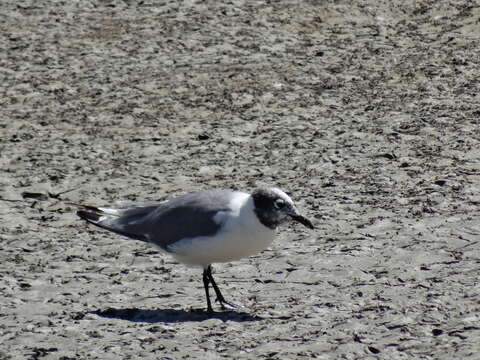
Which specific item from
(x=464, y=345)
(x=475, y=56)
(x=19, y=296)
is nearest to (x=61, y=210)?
(x=19, y=296)

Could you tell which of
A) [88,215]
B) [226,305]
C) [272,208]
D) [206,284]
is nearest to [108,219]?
[88,215]

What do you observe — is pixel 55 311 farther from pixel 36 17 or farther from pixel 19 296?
pixel 36 17

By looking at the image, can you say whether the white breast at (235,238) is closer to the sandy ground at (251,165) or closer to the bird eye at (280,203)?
the bird eye at (280,203)

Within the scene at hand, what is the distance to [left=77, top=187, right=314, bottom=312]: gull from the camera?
668 cm

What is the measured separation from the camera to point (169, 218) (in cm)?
703

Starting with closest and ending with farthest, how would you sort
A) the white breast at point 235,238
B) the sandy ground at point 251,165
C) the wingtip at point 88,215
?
the sandy ground at point 251,165 → the white breast at point 235,238 → the wingtip at point 88,215

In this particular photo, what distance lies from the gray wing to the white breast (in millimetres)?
51

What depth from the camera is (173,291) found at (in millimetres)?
7254

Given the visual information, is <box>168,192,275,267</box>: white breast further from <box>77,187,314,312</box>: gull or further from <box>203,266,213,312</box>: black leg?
<box>203,266,213,312</box>: black leg

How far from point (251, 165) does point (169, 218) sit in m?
2.42

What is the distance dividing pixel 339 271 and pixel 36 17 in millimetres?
6151

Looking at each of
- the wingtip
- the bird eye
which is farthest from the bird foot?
the wingtip

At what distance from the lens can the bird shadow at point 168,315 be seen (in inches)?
263

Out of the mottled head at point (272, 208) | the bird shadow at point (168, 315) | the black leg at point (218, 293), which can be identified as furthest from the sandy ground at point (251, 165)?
the mottled head at point (272, 208)
